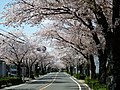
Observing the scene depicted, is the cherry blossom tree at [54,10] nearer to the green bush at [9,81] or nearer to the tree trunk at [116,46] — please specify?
the tree trunk at [116,46]

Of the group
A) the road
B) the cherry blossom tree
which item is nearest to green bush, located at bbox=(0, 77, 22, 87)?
the road

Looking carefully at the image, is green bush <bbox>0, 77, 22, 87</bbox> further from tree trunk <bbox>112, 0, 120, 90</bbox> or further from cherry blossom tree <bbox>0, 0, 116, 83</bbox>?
tree trunk <bbox>112, 0, 120, 90</bbox>

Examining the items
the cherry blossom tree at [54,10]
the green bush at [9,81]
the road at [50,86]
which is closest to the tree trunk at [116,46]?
the cherry blossom tree at [54,10]

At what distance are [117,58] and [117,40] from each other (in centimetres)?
77

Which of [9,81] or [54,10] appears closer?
[54,10]

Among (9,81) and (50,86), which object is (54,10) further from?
(9,81)

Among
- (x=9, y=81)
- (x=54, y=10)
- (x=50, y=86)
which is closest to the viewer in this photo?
(x=54, y=10)

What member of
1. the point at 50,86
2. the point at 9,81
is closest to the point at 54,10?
the point at 50,86

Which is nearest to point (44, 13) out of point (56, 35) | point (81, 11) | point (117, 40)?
point (81, 11)

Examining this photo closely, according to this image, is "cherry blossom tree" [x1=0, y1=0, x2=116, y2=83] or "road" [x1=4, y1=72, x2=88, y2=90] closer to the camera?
"cherry blossom tree" [x1=0, y1=0, x2=116, y2=83]

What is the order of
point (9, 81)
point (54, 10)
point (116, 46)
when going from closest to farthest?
point (116, 46), point (54, 10), point (9, 81)

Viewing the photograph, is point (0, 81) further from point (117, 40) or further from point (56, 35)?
point (117, 40)

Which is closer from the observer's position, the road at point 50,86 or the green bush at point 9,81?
the road at point 50,86

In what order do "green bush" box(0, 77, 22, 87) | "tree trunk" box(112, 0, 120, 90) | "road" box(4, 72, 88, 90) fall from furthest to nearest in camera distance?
"green bush" box(0, 77, 22, 87) → "road" box(4, 72, 88, 90) → "tree trunk" box(112, 0, 120, 90)
